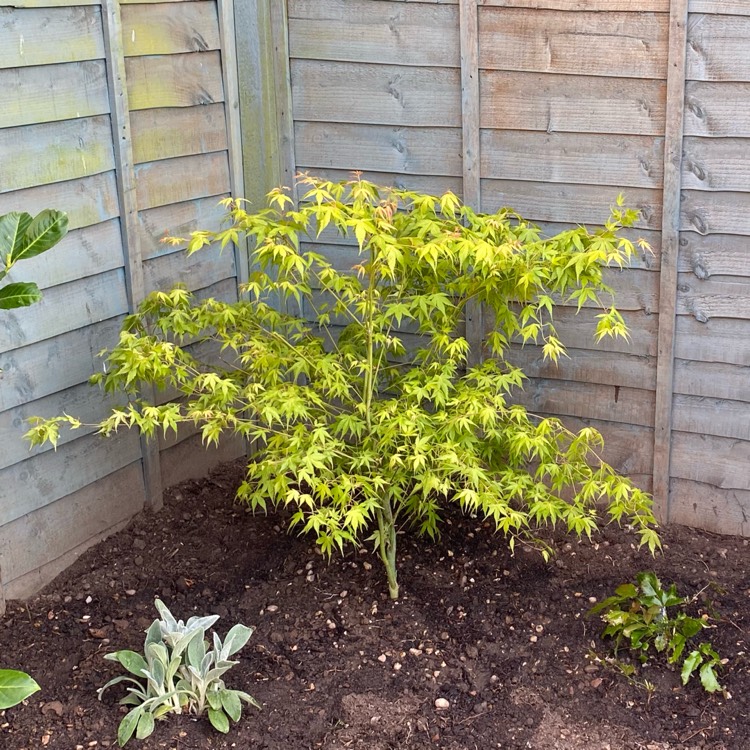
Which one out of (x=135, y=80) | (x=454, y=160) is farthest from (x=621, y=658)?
(x=135, y=80)

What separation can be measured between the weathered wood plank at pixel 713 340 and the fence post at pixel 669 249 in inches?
1.7

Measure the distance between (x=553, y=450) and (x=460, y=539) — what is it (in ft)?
2.35

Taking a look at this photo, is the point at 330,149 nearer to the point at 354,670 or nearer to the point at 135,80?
the point at 135,80

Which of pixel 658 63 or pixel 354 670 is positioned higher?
pixel 658 63

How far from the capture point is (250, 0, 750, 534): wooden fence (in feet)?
12.2

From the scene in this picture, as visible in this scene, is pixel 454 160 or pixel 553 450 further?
pixel 454 160

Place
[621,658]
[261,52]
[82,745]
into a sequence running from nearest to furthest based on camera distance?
[82,745] < [621,658] < [261,52]

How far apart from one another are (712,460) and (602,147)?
1.34 metres

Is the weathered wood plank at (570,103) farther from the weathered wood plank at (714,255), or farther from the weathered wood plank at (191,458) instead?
the weathered wood plank at (191,458)

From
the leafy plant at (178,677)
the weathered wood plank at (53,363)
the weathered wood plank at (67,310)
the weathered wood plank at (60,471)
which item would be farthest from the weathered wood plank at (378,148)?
the leafy plant at (178,677)

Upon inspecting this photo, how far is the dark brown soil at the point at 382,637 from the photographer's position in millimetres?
3189

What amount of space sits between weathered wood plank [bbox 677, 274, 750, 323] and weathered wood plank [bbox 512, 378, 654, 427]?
1.31ft

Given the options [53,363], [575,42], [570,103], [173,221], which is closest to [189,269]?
[173,221]

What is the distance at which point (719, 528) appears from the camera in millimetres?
4172
